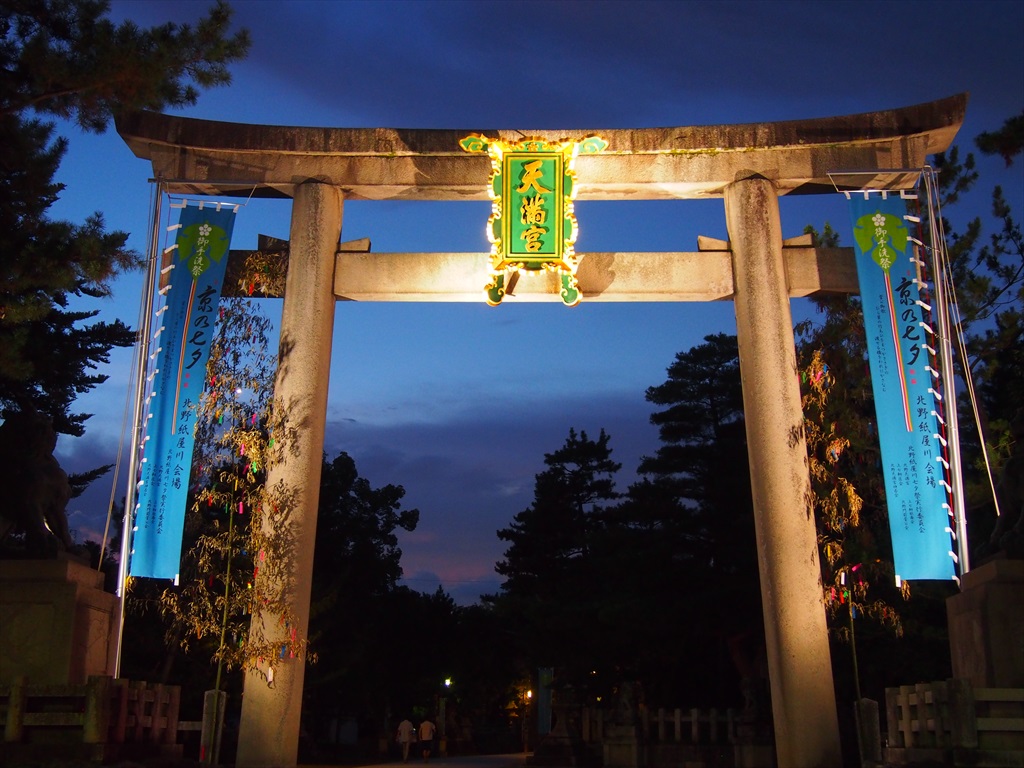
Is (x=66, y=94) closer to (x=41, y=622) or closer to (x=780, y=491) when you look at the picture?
(x=41, y=622)

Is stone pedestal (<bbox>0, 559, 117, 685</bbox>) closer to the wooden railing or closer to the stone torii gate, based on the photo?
the stone torii gate

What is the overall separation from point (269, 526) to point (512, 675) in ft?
98.6

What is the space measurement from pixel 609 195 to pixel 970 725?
6.98 m

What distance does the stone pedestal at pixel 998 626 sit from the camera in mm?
8047

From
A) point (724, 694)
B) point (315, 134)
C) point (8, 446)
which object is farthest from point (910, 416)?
point (724, 694)

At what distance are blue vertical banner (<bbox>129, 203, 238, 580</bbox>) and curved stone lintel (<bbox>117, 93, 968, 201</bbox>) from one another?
0.63 meters

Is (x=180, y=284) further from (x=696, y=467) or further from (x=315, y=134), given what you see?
(x=696, y=467)

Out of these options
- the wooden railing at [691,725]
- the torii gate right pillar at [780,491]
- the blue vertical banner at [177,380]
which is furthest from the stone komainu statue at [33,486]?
the wooden railing at [691,725]

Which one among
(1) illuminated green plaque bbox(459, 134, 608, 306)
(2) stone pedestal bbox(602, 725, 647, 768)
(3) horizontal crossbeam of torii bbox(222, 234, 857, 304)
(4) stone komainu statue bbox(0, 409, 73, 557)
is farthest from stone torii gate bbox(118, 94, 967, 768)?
(2) stone pedestal bbox(602, 725, 647, 768)

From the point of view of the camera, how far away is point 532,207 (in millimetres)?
11016

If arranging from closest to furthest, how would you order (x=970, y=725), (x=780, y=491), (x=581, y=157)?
(x=970, y=725) < (x=780, y=491) < (x=581, y=157)

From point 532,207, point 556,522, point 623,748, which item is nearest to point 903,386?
point 532,207

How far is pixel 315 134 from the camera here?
11.7 meters

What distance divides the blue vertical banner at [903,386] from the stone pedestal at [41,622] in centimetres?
755
